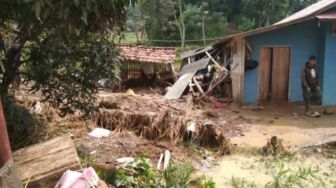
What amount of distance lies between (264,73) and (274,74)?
14.2 inches

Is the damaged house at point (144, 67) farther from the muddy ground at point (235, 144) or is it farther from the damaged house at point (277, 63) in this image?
the muddy ground at point (235, 144)

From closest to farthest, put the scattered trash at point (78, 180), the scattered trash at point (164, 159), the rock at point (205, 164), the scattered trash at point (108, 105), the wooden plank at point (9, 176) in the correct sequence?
the wooden plank at point (9, 176), the scattered trash at point (78, 180), the scattered trash at point (164, 159), the rock at point (205, 164), the scattered trash at point (108, 105)

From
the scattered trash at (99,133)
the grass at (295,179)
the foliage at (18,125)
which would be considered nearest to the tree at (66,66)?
the foliage at (18,125)

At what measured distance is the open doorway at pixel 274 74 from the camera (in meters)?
13.5

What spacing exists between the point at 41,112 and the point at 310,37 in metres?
9.15

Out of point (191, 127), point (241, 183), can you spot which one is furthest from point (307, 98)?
point (241, 183)

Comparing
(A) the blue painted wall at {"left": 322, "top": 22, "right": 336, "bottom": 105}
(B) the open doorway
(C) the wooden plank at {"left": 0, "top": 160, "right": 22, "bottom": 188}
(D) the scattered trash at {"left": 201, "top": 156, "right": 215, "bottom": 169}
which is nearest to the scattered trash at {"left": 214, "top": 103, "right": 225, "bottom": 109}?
(B) the open doorway

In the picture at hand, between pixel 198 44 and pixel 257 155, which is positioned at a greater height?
pixel 198 44

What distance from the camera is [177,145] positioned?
862 centimetres

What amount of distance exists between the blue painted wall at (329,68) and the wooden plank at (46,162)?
33.5 feet

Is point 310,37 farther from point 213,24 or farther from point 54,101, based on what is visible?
point 213,24

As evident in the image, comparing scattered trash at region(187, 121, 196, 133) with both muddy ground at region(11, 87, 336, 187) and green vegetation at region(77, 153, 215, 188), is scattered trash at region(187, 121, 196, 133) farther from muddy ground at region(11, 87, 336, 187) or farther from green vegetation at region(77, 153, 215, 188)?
green vegetation at region(77, 153, 215, 188)

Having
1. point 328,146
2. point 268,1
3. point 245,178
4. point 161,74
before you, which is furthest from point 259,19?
point 245,178

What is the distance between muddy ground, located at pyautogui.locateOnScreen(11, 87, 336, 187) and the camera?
24.2 ft
